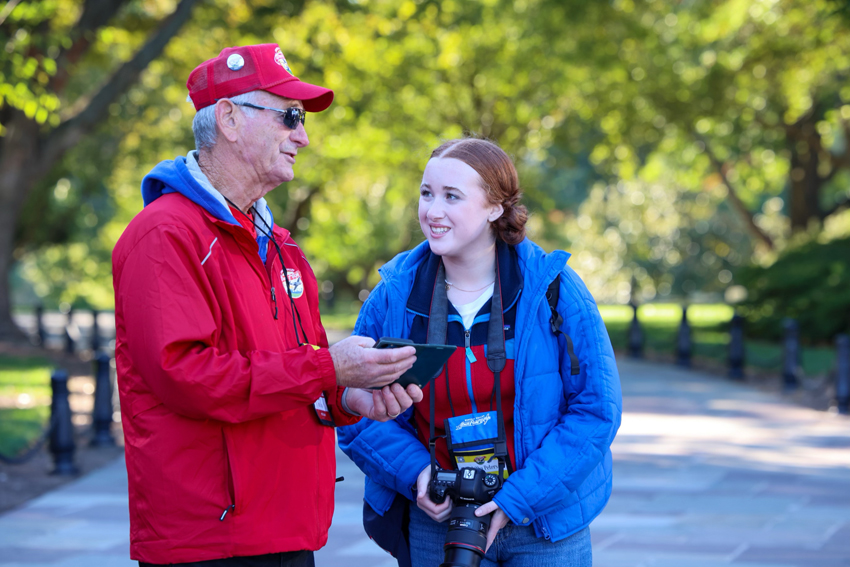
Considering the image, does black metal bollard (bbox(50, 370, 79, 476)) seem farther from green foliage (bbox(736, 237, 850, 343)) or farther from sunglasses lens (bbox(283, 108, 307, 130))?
green foliage (bbox(736, 237, 850, 343))

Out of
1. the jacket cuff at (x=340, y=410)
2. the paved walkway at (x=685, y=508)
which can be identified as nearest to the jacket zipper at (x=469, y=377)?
the jacket cuff at (x=340, y=410)

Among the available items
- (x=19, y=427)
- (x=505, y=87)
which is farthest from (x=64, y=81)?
(x=19, y=427)

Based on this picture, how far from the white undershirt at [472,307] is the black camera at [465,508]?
0.46 m

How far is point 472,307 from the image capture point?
2928mm

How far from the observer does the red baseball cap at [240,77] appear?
8.55 ft

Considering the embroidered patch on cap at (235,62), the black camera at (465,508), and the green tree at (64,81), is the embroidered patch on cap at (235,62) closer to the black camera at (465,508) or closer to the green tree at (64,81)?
the black camera at (465,508)

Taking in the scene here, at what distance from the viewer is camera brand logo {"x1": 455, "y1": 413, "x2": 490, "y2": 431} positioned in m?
2.80

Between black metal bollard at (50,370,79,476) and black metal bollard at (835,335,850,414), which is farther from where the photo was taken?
black metal bollard at (835,335,850,414)

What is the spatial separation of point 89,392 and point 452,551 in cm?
1212

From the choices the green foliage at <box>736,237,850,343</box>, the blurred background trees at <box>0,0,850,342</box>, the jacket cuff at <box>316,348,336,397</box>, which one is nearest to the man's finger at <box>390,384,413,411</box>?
the jacket cuff at <box>316,348,336,397</box>

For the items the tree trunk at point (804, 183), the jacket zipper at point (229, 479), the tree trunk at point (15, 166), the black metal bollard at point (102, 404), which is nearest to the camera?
the jacket zipper at point (229, 479)

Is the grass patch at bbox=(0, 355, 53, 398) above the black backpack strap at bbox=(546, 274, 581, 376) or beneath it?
beneath

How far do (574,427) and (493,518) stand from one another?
1.17ft

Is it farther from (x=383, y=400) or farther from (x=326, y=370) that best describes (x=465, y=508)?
(x=326, y=370)
